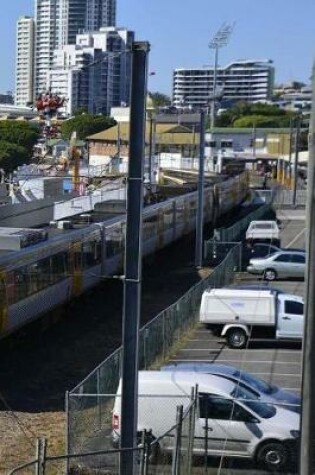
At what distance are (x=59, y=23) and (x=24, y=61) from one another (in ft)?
52.3

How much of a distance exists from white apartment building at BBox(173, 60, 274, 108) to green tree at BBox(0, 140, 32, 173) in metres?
34.5

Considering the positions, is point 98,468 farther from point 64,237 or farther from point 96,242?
point 96,242

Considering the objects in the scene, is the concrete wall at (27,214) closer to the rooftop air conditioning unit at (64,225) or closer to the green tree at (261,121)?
the rooftop air conditioning unit at (64,225)

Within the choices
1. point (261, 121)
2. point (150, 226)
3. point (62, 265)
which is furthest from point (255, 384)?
point (261, 121)

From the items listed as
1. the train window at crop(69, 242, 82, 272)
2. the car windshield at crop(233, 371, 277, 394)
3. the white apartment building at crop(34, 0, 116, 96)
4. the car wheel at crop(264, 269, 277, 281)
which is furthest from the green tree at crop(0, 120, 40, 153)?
the car windshield at crop(233, 371, 277, 394)

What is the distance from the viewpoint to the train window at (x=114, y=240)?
94.8ft

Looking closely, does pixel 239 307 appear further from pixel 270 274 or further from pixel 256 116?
pixel 256 116

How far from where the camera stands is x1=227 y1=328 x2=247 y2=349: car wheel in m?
21.1

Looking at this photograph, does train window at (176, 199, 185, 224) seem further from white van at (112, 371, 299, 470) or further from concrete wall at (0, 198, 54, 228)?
white van at (112, 371, 299, 470)

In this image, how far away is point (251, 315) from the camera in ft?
70.1

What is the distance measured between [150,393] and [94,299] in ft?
53.9

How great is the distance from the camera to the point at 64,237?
24672 millimetres

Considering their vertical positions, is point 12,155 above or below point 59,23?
below

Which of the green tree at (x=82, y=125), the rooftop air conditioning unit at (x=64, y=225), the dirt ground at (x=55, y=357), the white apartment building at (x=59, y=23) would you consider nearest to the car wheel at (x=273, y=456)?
the dirt ground at (x=55, y=357)
